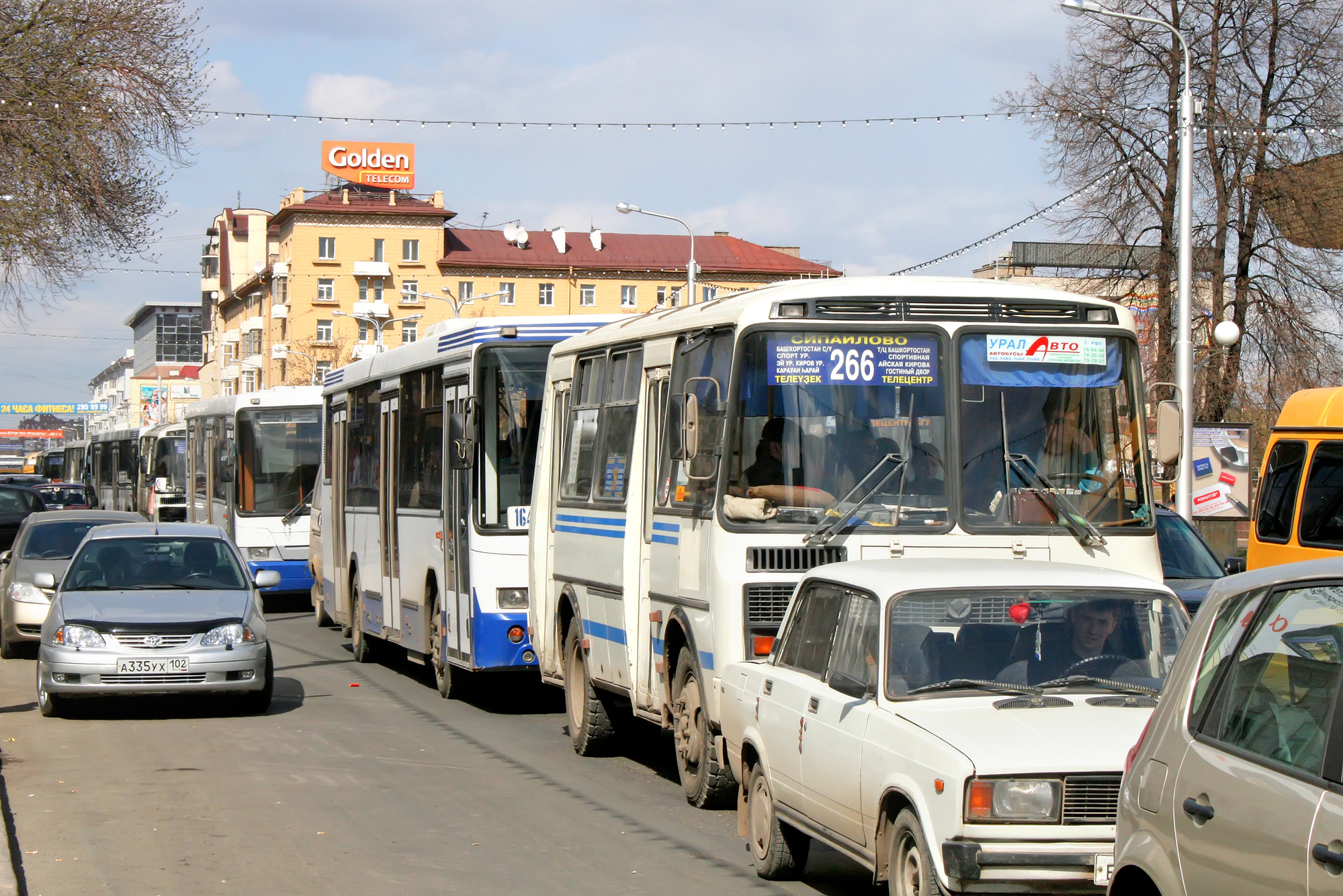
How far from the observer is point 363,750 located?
12.3 metres

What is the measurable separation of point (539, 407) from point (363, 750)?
3668 mm

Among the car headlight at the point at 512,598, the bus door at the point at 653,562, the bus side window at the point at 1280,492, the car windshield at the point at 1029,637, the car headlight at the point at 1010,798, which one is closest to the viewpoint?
the car headlight at the point at 1010,798

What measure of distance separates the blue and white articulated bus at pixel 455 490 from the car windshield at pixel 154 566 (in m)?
1.95

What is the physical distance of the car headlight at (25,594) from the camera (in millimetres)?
18719

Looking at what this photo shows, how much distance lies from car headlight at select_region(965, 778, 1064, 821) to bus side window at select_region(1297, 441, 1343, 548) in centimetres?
783

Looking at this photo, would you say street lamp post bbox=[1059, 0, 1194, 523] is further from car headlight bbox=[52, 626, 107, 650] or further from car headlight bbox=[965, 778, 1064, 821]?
car headlight bbox=[965, 778, 1064, 821]

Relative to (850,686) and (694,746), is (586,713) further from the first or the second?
(850,686)

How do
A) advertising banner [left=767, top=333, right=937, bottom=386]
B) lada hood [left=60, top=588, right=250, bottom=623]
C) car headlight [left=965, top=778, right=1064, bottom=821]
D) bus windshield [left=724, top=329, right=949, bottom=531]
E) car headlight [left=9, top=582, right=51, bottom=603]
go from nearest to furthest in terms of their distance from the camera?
car headlight [left=965, top=778, right=1064, bottom=821] < bus windshield [left=724, top=329, right=949, bottom=531] < advertising banner [left=767, top=333, right=937, bottom=386] < lada hood [left=60, top=588, right=250, bottom=623] < car headlight [left=9, top=582, right=51, bottom=603]

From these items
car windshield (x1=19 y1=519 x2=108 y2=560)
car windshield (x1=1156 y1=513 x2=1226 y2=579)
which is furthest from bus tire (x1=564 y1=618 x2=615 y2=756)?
car windshield (x1=19 y1=519 x2=108 y2=560)

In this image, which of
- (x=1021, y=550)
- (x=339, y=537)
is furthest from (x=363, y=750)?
(x=339, y=537)

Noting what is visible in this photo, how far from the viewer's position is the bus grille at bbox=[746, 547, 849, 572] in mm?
8992

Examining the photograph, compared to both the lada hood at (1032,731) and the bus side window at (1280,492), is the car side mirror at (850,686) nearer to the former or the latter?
the lada hood at (1032,731)

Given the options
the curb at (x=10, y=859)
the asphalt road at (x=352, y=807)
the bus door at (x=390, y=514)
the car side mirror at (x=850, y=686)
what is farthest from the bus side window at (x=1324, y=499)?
the curb at (x=10, y=859)

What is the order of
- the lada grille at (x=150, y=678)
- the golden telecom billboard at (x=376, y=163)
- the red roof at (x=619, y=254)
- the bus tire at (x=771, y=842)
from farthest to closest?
the red roof at (x=619, y=254) → the golden telecom billboard at (x=376, y=163) → the lada grille at (x=150, y=678) → the bus tire at (x=771, y=842)
